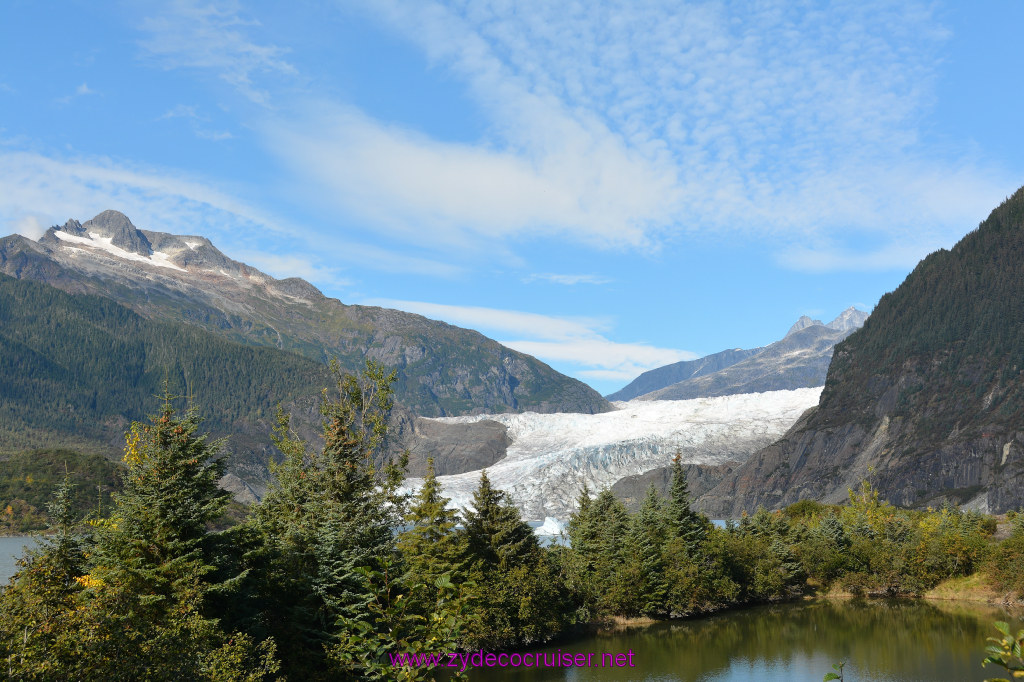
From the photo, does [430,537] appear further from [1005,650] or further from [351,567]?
[1005,650]

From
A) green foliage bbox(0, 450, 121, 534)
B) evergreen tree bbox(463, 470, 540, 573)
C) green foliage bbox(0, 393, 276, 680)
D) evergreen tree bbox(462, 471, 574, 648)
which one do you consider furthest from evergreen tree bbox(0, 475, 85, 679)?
green foliage bbox(0, 450, 121, 534)

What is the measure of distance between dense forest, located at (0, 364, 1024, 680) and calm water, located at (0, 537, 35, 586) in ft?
162

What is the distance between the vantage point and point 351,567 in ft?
105

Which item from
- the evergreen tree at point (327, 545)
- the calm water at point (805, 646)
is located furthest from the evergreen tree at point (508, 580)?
the evergreen tree at point (327, 545)

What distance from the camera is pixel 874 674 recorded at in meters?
47.2

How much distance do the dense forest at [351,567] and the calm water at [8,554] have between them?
4947cm

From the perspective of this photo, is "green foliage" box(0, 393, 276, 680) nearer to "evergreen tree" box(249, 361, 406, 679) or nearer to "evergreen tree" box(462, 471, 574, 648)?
"evergreen tree" box(249, 361, 406, 679)

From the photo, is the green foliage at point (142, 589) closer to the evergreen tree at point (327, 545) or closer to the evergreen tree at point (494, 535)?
the evergreen tree at point (327, 545)

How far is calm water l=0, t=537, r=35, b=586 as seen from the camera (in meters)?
97.9

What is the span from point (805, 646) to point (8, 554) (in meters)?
130

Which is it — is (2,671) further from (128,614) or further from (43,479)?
(43,479)

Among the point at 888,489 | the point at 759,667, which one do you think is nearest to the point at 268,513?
the point at 759,667

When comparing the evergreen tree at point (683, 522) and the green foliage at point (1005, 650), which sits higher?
the green foliage at point (1005, 650)

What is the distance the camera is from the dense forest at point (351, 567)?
52.5 ft
